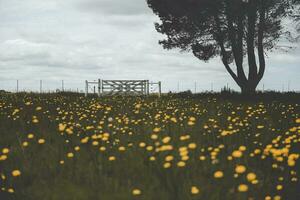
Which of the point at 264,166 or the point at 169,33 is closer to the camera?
the point at 264,166

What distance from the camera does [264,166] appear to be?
6160 mm

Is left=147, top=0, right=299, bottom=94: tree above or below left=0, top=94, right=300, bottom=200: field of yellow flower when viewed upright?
above

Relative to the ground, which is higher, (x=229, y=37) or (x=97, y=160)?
(x=229, y=37)

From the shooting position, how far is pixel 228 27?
3011cm

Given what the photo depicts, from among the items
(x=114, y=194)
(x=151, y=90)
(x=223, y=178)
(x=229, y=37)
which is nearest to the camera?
(x=114, y=194)

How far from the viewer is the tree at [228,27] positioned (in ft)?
93.8

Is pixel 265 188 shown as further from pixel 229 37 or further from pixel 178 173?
pixel 229 37

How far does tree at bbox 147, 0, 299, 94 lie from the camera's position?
28578mm

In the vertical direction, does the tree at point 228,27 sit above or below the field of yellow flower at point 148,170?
above

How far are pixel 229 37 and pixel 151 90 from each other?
32.6 feet

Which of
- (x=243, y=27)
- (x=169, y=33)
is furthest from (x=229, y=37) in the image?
(x=169, y=33)

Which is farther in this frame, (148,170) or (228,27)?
(228,27)

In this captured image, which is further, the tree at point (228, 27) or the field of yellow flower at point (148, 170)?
the tree at point (228, 27)

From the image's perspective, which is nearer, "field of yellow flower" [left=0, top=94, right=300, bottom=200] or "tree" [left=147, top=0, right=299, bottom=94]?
"field of yellow flower" [left=0, top=94, right=300, bottom=200]
